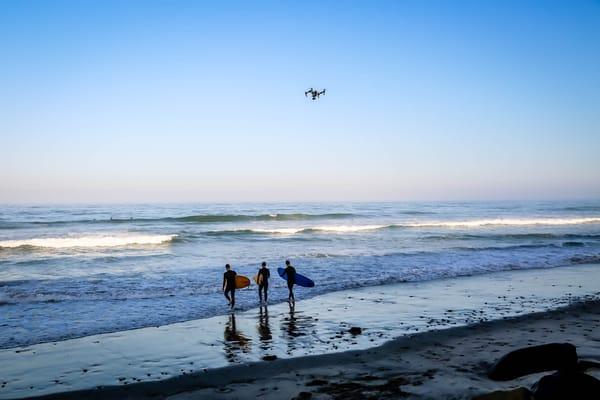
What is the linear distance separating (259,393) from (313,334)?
4.03 meters

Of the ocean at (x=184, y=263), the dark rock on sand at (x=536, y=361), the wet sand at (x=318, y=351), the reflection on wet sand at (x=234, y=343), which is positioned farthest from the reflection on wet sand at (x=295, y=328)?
the dark rock on sand at (x=536, y=361)

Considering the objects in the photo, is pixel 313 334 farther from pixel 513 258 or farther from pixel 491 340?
pixel 513 258

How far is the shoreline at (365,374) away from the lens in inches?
299

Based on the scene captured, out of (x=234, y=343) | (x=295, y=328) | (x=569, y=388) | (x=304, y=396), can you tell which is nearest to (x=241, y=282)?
(x=295, y=328)

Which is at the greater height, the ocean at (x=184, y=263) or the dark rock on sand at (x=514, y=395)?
the dark rock on sand at (x=514, y=395)

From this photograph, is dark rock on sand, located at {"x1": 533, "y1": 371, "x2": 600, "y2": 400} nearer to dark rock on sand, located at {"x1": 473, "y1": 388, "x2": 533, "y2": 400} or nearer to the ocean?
dark rock on sand, located at {"x1": 473, "y1": 388, "x2": 533, "y2": 400}

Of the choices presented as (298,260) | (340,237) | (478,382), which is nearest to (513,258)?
(298,260)

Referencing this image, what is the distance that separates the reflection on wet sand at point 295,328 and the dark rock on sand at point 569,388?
5437 mm

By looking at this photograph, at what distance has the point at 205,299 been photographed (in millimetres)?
16219

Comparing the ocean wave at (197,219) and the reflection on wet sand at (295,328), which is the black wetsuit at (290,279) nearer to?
the reflection on wet sand at (295,328)

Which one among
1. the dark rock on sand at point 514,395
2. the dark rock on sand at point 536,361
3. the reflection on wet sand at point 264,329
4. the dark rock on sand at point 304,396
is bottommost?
the reflection on wet sand at point 264,329

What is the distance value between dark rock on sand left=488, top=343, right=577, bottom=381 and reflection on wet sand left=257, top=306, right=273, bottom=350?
503 centimetres

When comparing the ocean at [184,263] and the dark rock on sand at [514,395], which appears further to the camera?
the ocean at [184,263]

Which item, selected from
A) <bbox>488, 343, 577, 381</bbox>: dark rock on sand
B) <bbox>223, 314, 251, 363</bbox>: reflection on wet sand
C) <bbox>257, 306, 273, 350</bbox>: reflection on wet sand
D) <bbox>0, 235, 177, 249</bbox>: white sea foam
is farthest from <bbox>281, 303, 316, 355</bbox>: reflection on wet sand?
<bbox>0, 235, 177, 249</bbox>: white sea foam
